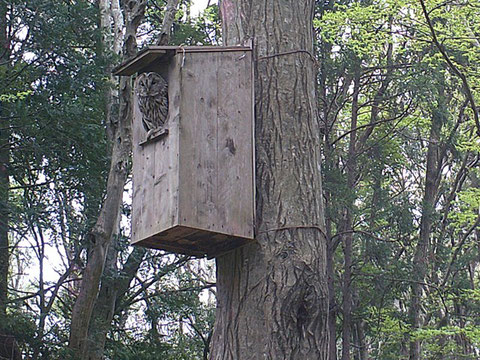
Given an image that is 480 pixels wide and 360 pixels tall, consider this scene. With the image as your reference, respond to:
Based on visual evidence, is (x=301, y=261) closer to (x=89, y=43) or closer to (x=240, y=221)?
(x=240, y=221)

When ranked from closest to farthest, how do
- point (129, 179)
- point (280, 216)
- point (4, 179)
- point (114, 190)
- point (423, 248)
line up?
point (280, 216) < point (114, 190) < point (4, 179) < point (129, 179) < point (423, 248)

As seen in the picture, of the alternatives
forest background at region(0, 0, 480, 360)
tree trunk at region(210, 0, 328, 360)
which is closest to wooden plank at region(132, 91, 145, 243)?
tree trunk at region(210, 0, 328, 360)

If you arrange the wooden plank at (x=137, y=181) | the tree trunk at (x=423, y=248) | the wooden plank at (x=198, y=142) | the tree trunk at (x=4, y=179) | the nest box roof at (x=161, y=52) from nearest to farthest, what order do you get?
the wooden plank at (x=198, y=142)
the nest box roof at (x=161, y=52)
the wooden plank at (x=137, y=181)
the tree trunk at (x=4, y=179)
the tree trunk at (x=423, y=248)

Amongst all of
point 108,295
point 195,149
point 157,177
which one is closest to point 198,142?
point 195,149

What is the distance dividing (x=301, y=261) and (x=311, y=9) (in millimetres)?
1193

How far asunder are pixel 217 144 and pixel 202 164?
0.39ft

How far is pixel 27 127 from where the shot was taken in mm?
8766

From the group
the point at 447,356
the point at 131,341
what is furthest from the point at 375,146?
the point at 131,341

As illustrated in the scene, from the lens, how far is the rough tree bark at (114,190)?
683 centimetres

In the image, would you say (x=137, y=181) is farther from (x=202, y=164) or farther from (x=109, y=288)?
(x=109, y=288)

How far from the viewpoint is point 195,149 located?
10.3ft

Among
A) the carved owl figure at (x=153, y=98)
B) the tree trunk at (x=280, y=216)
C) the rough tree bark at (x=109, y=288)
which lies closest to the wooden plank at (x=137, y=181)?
the carved owl figure at (x=153, y=98)

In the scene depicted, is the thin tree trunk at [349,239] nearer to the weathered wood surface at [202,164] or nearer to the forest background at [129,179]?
the forest background at [129,179]

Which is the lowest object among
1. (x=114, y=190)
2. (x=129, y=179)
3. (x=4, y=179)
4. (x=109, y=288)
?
(x=109, y=288)
